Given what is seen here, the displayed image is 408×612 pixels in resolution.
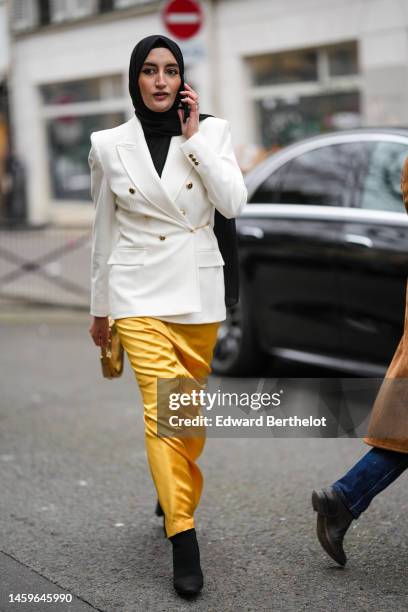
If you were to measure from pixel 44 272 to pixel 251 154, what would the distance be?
536cm

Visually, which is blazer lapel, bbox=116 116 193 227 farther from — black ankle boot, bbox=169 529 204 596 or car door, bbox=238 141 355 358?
car door, bbox=238 141 355 358

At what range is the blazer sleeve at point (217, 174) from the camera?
13.6 ft

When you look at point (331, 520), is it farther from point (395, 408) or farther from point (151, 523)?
point (151, 523)

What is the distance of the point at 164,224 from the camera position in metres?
4.26

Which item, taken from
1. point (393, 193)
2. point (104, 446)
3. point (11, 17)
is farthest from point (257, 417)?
point (11, 17)

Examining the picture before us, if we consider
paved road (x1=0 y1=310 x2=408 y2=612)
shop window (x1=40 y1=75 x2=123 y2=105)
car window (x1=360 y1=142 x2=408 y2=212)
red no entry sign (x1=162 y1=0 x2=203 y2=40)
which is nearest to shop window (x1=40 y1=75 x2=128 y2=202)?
shop window (x1=40 y1=75 x2=123 y2=105)

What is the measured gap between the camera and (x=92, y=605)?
398 cm

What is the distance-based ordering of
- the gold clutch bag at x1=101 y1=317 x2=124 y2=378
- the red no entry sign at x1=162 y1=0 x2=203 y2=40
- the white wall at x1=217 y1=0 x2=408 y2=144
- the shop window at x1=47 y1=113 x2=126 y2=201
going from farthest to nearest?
the shop window at x1=47 y1=113 x2=126 y2=201
the white wall at x1=217 y1=0 x2=408 y2=144
the red no entry sign at x1=162 y1=0 x2=203 y2=40
the gold clutch bag at x1=101 y1=317 x2=124 y2=378

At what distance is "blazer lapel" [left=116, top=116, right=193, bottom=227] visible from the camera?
4.21 m

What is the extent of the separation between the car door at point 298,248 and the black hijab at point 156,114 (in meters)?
2.82

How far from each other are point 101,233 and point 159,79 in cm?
62

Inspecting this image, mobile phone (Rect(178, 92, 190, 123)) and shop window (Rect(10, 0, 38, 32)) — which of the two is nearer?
mobile phone (Rect(178, 92, 190, 123))

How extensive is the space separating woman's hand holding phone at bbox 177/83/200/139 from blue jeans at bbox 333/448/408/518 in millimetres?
1312

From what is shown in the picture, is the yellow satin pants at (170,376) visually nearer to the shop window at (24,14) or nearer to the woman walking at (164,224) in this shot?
the woman walking at (164,224)
